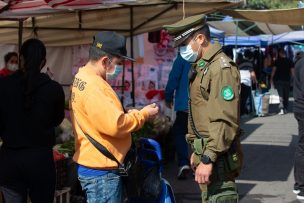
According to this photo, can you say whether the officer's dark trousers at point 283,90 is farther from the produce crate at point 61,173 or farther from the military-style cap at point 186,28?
the military-style cap at point 186,28

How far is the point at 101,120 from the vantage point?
3225mm

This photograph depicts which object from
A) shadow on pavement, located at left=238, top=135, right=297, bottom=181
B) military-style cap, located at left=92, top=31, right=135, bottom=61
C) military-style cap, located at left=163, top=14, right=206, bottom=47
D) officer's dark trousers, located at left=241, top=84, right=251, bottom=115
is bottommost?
shadow on pavement, located at left=238, top=135, right=297, bottom=181

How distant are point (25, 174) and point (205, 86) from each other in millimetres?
1369

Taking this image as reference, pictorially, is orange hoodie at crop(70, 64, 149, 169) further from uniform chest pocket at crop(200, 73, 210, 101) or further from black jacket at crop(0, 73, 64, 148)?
uniform chest pocket at crop(200, 73, 210, 101)

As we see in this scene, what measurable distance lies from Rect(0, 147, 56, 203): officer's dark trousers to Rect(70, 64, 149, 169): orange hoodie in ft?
1.14

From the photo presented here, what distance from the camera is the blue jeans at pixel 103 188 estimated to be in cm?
336

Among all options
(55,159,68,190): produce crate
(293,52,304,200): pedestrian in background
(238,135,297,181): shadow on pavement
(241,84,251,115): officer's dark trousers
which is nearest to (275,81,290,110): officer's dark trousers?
(241,84,251,115): officer's dark trousers

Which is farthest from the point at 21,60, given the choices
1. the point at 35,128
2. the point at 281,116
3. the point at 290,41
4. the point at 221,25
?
the point at 290,41

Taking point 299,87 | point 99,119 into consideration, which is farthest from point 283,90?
point 99,119

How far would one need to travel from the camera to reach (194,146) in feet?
11.8

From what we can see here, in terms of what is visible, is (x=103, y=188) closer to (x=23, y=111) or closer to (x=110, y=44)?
(x=23, y=111)

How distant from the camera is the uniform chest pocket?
3.44 metres

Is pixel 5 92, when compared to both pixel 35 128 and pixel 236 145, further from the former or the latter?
pixel 236 145

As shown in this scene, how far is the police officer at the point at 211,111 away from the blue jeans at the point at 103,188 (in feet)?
1.74
